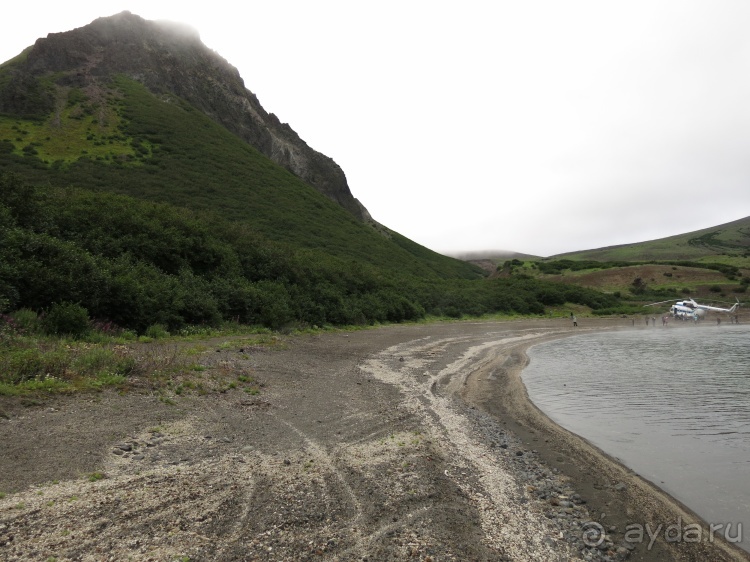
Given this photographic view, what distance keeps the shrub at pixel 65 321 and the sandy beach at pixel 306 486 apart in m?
6.29

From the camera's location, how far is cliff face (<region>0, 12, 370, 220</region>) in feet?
293

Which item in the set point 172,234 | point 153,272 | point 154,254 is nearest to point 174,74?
point 172,234

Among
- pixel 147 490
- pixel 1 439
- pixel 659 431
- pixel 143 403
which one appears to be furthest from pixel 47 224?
pixel 659 431

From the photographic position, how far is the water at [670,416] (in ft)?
24.0

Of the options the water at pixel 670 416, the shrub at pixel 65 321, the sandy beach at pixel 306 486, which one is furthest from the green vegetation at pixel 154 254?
the water at pixel 670 416

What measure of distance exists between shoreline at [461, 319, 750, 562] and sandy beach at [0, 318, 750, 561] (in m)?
0.03

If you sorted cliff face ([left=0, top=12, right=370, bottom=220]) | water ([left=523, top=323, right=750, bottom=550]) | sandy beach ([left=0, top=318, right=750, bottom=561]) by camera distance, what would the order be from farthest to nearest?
cliff face ([left=0, top=12, right=370, bottom=220]) → water ([left=523, top=323, right=750, bottom=550]) → sandy beach ([left=0, top=318, right=750, bottom=561])

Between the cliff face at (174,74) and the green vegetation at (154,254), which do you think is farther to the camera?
the cliff face at (174,74)

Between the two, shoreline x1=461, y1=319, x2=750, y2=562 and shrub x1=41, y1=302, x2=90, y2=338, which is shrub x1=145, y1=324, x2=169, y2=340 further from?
shoreline x1=461, y1=319, x2=750, y2=562

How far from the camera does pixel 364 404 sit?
38.9 ft

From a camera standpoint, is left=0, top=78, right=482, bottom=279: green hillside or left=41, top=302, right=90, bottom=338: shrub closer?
left=41, top=302, right=90, bottom=338: shrub

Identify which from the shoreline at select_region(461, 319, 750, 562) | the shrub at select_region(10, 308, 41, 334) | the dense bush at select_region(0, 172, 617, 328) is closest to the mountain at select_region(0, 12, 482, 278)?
the dense bush at select_region(0, 172, 617, 328)

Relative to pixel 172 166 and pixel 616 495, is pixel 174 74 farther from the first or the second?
pixel 616 495

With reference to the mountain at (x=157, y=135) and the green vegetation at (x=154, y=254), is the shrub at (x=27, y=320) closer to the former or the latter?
the green vegetation at (x=154, y=254)
